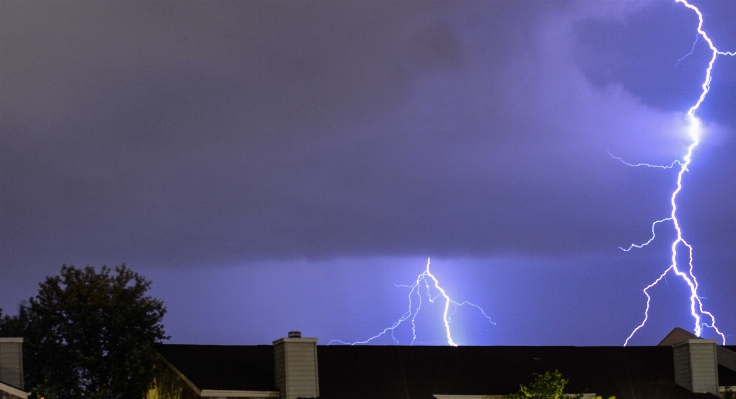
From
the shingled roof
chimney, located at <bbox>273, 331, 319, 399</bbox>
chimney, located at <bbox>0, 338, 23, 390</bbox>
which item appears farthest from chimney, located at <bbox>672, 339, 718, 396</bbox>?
chimney, located at <bbox>0, 338, 23, 390</bbox>

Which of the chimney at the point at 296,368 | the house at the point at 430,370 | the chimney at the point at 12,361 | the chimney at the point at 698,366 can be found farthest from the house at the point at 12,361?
the chimney at the point at 698,366

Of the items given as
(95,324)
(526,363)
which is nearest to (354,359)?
(526,363)

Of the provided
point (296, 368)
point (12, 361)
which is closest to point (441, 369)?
point (296, 368)

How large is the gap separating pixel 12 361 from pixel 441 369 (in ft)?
42.5

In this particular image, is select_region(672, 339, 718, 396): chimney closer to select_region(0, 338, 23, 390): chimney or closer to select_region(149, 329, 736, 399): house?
select_region(149, 329, 736, 399): house

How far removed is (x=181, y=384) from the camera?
32.4 m

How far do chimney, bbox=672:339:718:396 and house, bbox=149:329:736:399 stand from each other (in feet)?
0.11

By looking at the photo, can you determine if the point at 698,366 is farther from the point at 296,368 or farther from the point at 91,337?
the point at 91,337

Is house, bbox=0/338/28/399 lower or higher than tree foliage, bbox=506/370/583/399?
higher

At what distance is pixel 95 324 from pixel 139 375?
2.24 metres

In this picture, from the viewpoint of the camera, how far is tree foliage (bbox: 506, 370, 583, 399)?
32.9 meters

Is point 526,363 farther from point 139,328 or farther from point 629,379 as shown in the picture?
point 139,328

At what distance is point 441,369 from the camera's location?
3509cm

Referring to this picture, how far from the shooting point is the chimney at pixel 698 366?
36059mm
